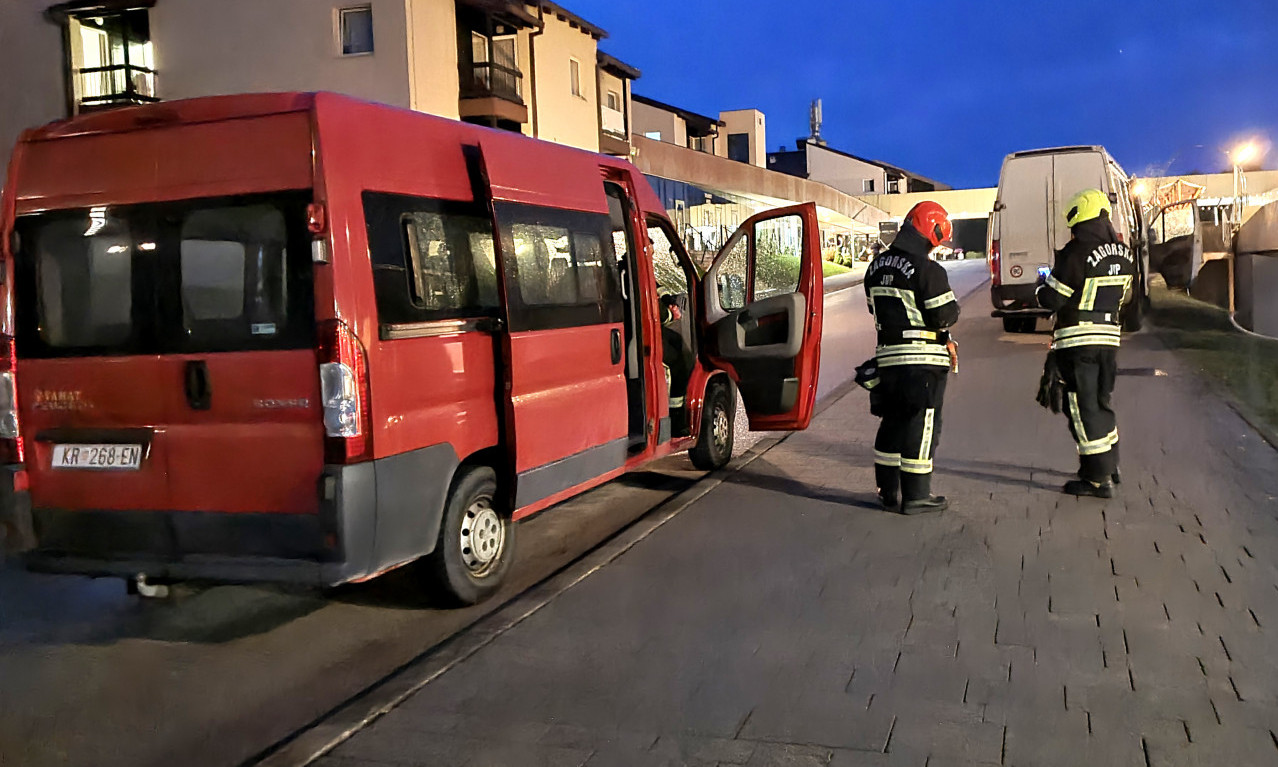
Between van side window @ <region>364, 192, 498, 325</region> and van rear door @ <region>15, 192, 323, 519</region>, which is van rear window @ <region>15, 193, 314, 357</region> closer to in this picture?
van rear door @ <region>15, 192, 323, 519</region>

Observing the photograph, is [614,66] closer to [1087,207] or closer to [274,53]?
[274,53]

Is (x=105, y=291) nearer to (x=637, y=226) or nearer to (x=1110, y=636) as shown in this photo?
(x=637, y=226)

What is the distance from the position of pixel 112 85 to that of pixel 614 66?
14.9 m

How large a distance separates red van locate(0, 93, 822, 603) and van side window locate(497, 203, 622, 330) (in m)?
0.04

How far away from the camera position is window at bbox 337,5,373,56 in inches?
906

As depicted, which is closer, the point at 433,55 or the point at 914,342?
the point at 914,342

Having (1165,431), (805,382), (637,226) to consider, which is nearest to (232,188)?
(637,226)

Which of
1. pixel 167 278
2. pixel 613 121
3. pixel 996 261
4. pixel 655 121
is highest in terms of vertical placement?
pixel 655 121

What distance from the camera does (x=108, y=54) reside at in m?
25.4

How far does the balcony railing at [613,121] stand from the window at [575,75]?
163 cm

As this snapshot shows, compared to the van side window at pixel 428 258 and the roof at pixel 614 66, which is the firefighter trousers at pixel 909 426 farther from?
the roof at pixel 614 66

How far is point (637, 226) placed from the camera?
265 inches

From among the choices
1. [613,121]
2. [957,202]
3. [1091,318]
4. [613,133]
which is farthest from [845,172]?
[1091,318]

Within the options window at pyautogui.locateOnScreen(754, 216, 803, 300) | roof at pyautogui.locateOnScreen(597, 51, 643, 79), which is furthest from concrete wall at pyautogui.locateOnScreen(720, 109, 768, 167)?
window at pyautogui.locateOnScreen(754, 216, 803, 300)
